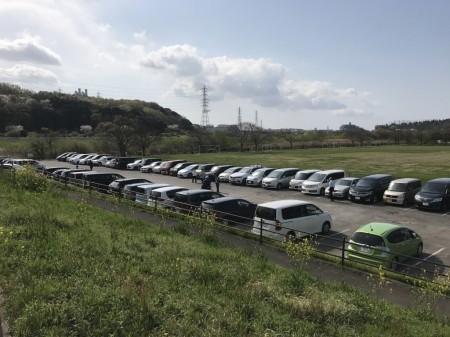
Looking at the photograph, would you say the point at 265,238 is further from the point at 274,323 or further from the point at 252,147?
the point at 252,147

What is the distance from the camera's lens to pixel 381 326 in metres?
7.13

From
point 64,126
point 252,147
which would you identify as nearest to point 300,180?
point 252,147

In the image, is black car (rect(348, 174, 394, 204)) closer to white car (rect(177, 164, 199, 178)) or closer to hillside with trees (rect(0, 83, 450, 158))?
white car (rect(177, 164, 199, 178))

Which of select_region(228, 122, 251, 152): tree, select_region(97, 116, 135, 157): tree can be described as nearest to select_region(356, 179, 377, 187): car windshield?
select_region(97, 116, 135, 157): tree

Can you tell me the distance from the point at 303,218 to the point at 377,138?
437 feet

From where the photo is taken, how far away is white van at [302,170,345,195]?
2945cm

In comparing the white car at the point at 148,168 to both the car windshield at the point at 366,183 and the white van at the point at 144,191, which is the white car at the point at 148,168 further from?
the car windshield at the point at 366,183

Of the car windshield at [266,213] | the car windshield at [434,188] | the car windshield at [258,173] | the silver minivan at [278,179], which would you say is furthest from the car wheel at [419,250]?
the car windshield at [258,173]

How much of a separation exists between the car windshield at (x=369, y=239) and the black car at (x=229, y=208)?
16.7ft

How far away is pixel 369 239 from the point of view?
13.6m

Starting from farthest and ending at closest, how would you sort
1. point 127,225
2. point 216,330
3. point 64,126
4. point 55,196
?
point 64,126, point 55,196, point 127,225, point 216,330

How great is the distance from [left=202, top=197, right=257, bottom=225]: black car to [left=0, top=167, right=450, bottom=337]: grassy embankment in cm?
649

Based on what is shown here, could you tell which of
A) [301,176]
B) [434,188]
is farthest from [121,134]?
[434,188]

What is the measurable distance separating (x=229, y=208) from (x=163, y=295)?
1174 cm
